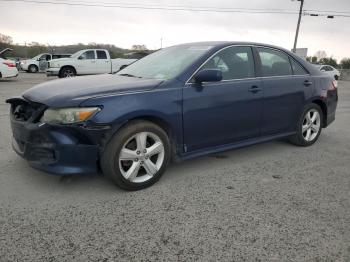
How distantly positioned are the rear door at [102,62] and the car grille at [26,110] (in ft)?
50.8

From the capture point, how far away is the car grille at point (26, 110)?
3.18 m

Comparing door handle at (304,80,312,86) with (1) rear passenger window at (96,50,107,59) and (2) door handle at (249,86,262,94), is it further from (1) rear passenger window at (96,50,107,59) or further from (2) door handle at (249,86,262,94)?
(1) rear passenger window at (96,50,107,59)

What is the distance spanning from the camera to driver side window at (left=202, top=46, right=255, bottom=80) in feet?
13.0

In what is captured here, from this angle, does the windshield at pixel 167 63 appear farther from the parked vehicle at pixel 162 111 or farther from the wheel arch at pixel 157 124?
the wheel arch at pixel 157 124

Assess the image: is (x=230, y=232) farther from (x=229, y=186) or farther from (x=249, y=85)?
(x=249, y=85)

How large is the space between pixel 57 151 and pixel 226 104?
6.38 feet

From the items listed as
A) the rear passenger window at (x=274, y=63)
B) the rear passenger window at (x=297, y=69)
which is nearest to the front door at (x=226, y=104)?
the rear passenger window at (x=274, y=63)

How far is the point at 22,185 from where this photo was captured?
3.41 meters

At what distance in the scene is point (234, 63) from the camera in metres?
4.13

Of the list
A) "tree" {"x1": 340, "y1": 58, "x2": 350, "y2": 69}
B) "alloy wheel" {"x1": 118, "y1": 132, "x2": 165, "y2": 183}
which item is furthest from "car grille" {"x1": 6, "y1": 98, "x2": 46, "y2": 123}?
"tree" {"x1": 340, "y1": 58, "x2": 350, "y2": 69}

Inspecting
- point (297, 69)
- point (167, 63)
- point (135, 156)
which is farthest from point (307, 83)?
point (135, 156)

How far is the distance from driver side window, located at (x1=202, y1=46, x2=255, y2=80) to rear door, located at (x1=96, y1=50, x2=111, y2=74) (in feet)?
50.4

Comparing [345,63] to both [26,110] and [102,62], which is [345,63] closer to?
[102,62]

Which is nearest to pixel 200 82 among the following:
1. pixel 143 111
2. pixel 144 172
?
pixel 143 111
